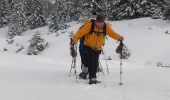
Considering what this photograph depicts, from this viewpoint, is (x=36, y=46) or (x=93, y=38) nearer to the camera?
Answer: (x=93, y=38)

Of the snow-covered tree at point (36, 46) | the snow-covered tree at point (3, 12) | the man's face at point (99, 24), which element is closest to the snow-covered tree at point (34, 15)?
the snow-covered tree at point (3, 12)

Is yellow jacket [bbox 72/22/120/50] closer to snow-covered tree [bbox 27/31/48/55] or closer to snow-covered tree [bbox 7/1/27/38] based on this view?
snow-covered tree [bbox 27/31/48/55]

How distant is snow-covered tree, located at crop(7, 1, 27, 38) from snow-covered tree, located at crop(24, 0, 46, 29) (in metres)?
0.98

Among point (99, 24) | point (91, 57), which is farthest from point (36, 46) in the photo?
point (99, 24)

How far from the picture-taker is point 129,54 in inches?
949

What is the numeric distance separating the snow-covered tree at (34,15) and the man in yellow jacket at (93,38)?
56782 millimetres

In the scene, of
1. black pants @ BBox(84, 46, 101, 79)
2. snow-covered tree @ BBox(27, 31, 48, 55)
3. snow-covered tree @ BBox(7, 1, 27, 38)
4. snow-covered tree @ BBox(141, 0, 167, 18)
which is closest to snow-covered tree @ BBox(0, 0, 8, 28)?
snow-covered tree @ BBox(7, 1, 27, 38)

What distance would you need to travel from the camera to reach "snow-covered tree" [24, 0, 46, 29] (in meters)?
66.5

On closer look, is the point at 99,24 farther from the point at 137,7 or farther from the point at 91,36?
the point at 137,7

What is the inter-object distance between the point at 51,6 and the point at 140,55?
65.8m

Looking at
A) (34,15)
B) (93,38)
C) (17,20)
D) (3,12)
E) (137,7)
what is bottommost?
(17,20)

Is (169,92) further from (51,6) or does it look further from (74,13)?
(51,6)

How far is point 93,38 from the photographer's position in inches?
380

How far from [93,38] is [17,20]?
5661 cm
